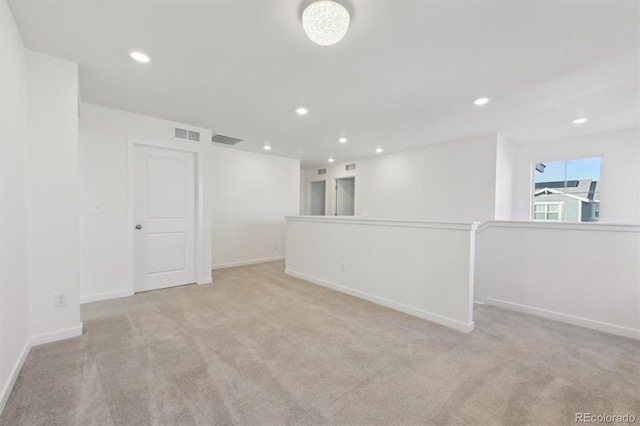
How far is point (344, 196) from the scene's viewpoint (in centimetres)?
761

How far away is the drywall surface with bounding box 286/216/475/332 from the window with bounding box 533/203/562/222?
350 centimetres

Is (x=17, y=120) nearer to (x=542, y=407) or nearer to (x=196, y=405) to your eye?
(x=196, y=405)

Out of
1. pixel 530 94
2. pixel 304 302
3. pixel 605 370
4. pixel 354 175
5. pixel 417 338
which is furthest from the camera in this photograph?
pixel 354 175

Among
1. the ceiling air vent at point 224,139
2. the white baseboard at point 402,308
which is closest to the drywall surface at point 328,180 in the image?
the white baseboard at point 402,308

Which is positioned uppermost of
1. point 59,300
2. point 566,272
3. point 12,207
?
point 12,207

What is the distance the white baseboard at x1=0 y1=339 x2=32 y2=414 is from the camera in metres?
1.54

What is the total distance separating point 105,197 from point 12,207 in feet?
5.35

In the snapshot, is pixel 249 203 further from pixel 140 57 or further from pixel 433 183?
pixel 433 183

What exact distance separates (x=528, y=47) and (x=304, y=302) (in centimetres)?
333

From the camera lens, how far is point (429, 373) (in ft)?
6.29

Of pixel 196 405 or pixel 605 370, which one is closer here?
pixel 196 405

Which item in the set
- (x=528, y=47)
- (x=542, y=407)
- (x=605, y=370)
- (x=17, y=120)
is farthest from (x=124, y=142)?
(x=605, y=370)

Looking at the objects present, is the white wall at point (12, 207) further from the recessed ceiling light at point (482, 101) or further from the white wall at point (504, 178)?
the white wall at point (504, 178)

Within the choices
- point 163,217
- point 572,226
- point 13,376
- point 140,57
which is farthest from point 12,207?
point 572,226
